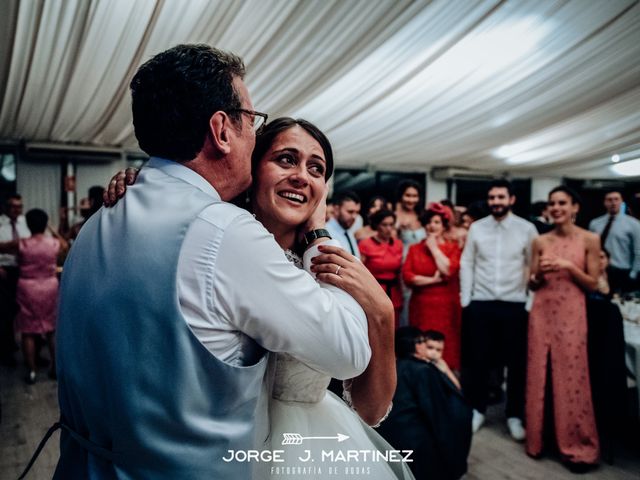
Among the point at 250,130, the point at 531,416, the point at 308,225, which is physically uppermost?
the point at 250,130

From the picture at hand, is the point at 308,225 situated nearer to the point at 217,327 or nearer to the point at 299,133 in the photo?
the point at 299,133

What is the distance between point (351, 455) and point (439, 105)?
207 inches

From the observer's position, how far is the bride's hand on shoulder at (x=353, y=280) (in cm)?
86

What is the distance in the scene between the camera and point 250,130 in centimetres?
89

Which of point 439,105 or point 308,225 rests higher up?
point 439,105

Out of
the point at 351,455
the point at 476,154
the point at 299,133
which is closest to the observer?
the point at 351,455

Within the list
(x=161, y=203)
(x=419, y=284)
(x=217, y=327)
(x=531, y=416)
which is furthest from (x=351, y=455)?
(x=419, y=284)

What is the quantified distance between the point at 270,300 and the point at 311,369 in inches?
17.0

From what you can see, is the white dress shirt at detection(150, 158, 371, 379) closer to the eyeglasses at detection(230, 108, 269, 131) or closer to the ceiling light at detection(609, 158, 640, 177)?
the eyeglasses at detection(230, 108, 269, 131)

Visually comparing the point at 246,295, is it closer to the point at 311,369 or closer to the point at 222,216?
the point at 222,216

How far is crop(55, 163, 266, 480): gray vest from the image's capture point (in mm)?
691

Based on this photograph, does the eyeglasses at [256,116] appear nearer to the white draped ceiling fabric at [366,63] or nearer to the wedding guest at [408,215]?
the white draped ceiling fabric at [366,63]

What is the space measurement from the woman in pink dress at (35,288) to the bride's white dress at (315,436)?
3728 millimetres

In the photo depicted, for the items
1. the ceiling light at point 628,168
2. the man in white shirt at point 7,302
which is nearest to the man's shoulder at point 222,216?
the man in white shirt at point 7,302
